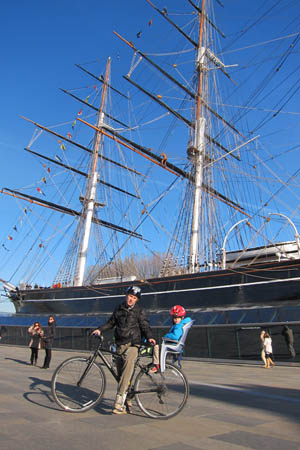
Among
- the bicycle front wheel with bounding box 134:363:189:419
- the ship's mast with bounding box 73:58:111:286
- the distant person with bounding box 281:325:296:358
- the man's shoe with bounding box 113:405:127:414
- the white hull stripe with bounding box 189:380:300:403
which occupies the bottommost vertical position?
the white hull stripe with bounding box 189:380:300:403

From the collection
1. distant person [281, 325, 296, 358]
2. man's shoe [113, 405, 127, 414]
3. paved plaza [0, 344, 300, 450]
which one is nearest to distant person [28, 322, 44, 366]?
paved plaza [0, 344, 300, 450]

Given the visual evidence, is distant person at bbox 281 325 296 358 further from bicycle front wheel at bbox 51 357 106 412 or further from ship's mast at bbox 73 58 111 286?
ship's mast at bbox 73 58 111 286

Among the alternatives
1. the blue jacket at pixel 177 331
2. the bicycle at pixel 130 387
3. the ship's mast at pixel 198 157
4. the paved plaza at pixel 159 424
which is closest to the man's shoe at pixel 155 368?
the bicycle at pixel 130 387

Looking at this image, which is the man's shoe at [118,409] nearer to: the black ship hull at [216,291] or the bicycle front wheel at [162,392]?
the bicycle front wheel at [162,392]

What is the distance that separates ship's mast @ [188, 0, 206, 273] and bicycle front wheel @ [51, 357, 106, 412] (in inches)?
790

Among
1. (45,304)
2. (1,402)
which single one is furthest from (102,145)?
(1,402)

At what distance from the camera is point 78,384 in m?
3.85

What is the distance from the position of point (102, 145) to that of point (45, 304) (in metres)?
16.9

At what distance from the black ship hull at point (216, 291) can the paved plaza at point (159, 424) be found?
502 inches

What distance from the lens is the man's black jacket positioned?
394 centimetres

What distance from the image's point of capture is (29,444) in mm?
2561

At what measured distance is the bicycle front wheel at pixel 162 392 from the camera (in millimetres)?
3648

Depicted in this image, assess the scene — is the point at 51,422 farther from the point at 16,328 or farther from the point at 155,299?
the point at 155,299

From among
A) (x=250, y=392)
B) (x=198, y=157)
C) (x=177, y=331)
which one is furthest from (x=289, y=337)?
(x=198, y=157)
